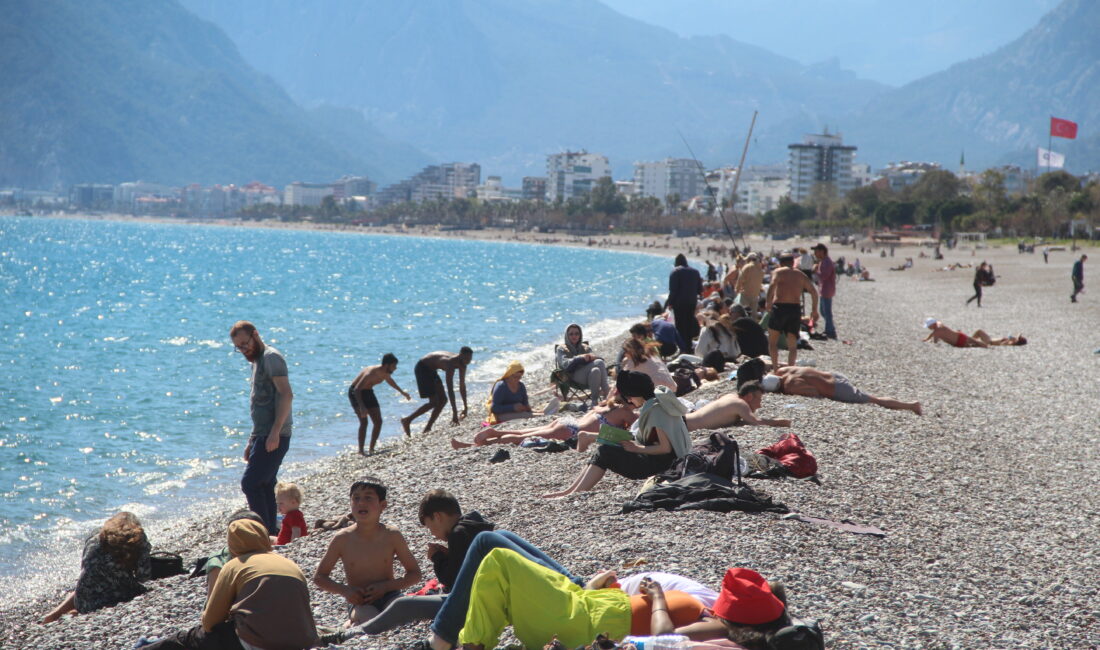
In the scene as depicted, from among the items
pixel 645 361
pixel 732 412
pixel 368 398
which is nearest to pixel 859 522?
pixel 732 412

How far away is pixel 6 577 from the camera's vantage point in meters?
8.86

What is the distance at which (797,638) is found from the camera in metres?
4.51

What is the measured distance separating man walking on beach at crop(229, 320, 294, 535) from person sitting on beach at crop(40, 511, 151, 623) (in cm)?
104

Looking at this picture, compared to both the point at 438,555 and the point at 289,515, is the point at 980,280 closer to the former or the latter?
the point at 289,515

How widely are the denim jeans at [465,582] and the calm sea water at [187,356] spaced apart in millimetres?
5955

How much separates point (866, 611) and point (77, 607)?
4878 mm

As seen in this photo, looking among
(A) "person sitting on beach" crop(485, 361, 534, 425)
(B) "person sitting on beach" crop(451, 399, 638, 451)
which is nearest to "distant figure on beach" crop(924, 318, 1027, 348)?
(A) "person sitting on beach" crop(485, 361, 534, 425)

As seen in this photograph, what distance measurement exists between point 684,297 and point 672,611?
1093 centimetres

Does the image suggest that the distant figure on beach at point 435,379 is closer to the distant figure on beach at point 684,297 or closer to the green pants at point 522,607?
the distant figure on beach at point 684,297

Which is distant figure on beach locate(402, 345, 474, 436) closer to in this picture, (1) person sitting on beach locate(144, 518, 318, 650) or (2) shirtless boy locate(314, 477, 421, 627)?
(2) shirtless boy locate(314, 477, 421, 627)

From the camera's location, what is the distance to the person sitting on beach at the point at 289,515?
7668 mm

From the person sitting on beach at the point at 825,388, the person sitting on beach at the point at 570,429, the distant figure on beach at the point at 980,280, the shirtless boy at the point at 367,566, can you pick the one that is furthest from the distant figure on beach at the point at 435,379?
the distant figure on beach at the point at 980,280

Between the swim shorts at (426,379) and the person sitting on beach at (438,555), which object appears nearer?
the person sitting on beach at (438,555)

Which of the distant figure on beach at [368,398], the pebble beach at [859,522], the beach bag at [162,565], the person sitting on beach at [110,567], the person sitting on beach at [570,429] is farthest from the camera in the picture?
the distant figure on beach at [368,398]
